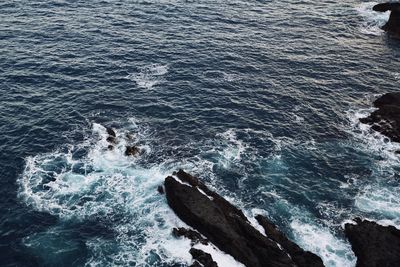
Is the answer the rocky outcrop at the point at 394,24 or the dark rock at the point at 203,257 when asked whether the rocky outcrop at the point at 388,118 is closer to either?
the rocky outcrop at the point at 394,24

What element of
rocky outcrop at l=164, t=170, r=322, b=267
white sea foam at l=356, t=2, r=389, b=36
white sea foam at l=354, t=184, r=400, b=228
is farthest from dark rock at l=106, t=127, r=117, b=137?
white sea foam at l=356, t=2, r=389, b=36

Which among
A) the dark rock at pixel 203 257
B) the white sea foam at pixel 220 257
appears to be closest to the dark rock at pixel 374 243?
the white sea foam at pixel 220 257

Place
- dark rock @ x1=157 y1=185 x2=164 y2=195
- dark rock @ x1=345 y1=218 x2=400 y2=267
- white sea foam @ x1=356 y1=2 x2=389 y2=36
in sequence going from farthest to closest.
Answer: white sea foam @ x1=356 y1=2 x2=389 y2=36 < dark rock @ x1=157 y1=185 x2=164 y2=195 < dark rock @ x1=345 y1=218 x2=400 y2=267

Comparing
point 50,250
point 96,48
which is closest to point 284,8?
point 96,48

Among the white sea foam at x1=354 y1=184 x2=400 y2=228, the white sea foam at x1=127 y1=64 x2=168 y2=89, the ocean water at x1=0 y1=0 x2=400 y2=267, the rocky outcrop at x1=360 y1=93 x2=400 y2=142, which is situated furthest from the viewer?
the white sea foam at x1=127 y1=64 x2=168 y2=89

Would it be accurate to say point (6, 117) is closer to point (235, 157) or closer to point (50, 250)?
point (50, 250)

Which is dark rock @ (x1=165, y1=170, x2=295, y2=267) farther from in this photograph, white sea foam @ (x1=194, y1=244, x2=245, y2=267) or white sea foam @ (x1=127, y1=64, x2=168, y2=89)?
white sea foam @ (x1=127, y1=64, x2=168, y2=89)
